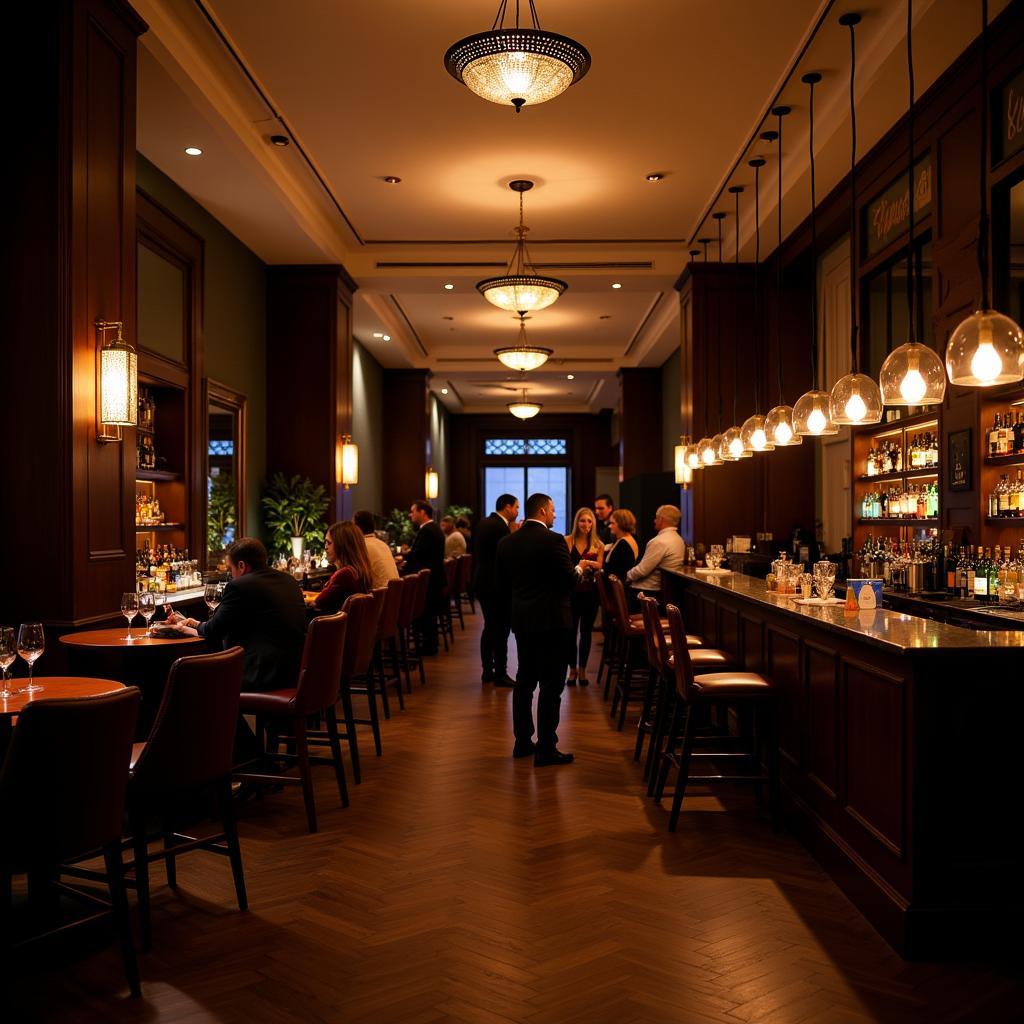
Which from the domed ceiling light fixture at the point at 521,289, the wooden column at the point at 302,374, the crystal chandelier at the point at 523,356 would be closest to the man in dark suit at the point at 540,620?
the domed ceiling light fixture at the point at 521,289

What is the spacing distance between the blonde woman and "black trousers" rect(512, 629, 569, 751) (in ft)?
8.24

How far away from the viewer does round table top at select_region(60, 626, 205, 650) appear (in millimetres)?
4184

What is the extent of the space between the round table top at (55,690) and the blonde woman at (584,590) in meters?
5.28

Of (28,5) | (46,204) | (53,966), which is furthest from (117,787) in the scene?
(28,5)

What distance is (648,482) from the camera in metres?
13.1

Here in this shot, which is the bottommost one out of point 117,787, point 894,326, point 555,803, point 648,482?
point 555,803

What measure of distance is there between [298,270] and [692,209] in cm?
407

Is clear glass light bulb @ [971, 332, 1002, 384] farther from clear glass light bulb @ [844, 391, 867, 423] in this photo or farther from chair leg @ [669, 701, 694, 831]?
chair leg @ [669, 701, 694, 831]

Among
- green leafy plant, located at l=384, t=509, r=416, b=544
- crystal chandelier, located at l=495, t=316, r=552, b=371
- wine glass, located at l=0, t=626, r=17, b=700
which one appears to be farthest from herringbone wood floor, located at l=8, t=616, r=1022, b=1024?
green leafy plant, located at l=384, t=509, r=416, b=544

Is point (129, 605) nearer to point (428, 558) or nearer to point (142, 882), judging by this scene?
point (142, 882)

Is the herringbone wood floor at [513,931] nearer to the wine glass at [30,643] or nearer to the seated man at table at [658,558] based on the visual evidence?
the wine glass at [30,643]

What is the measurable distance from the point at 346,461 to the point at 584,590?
3310 mm

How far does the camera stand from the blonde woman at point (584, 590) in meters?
8.51

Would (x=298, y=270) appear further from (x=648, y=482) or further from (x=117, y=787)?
(x=117, y=787)
